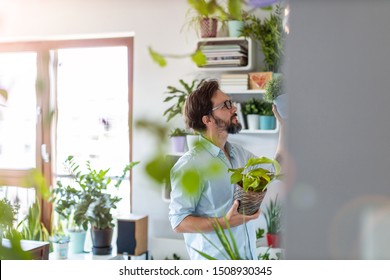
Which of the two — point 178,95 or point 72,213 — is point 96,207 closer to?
point 72,213

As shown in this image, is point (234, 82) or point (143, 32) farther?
point (143, 32)

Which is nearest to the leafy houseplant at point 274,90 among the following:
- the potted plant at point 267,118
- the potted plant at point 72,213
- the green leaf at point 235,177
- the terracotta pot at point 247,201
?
the green leaf at point 235,177

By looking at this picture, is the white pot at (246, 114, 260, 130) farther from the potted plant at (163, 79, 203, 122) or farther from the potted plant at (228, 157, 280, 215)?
the potted plant at (228, 157, 280, 215)

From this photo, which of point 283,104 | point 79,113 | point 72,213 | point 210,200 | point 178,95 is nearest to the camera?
point 283,104

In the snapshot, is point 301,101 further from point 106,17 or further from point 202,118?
Answer: point 106,17

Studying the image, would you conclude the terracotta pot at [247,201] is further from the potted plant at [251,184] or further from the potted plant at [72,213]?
the potted plant at [72,213]

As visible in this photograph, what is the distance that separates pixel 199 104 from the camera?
1.13 meters

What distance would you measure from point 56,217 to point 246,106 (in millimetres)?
1141

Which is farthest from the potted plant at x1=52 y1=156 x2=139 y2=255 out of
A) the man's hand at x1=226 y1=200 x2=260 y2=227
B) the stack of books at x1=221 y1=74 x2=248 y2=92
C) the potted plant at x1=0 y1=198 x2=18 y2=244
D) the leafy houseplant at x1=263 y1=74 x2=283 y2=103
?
the potted plant at x1=0 y1=198 x2=18 y2=244

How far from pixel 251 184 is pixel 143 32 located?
169 cm

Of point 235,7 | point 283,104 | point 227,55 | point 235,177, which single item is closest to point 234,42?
point 227,55

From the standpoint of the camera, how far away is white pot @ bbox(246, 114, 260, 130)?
208cm

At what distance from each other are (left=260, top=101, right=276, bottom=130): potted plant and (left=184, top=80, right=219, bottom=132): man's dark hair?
0.92 meters

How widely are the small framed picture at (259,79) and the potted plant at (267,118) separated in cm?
8
